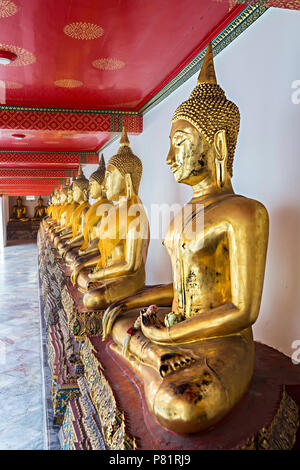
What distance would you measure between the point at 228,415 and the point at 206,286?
490mm

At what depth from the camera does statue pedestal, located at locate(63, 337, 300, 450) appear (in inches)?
47.0

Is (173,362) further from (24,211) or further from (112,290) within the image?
(24,211)

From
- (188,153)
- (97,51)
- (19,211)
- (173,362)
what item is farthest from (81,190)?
(19,211)

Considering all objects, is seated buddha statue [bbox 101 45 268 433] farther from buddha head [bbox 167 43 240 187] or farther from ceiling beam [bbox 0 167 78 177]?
ceiling beam [bbox 0 167 78 177]

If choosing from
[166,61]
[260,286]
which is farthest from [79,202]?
[260,286]

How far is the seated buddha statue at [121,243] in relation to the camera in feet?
8.19

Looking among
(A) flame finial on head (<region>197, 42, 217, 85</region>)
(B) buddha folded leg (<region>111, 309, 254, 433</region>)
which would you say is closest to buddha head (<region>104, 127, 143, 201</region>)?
(A) flame finial on head (<region>197, 42, 217, 85</region>)

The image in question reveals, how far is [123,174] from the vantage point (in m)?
2.84

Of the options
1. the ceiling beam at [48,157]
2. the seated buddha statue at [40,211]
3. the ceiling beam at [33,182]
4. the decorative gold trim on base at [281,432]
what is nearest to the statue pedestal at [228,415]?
the decorative gold trim on base at [281,432]

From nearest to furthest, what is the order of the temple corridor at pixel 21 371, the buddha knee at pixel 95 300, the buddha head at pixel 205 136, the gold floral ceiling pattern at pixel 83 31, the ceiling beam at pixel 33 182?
1. the buddha head at pixel 205 136
2. the gold floral ceiling pattern at pixel 83 31
3. the buddha knee at pixel 95 300
4. the temple corridor at pixel 21 371
5. the ceiling beam at pixel 33 182

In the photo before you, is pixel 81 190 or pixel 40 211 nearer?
pixel 81 190

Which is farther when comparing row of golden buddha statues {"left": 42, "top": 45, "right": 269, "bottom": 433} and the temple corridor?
the temple corridor

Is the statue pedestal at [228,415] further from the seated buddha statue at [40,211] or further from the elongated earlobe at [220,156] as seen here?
the seated buddha statue at [40,211]

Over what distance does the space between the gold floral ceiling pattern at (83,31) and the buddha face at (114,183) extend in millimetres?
817
